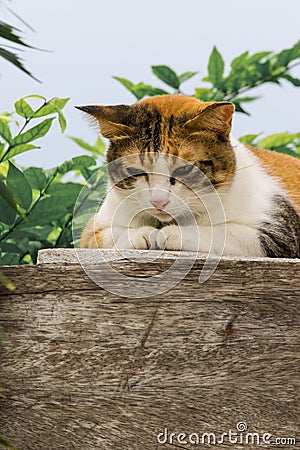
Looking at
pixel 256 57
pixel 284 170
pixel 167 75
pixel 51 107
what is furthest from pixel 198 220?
pixel 256 57

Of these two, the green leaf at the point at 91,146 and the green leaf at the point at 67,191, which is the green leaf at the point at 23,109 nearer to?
the green leaf at the point at 67,191

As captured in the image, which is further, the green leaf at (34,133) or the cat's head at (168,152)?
the green leaf at (34,133)

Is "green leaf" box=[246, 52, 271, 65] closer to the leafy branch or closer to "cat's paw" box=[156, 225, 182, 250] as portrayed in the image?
the leafy branch

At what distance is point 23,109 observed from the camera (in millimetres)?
1255

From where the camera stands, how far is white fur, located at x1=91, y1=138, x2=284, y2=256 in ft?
3.18

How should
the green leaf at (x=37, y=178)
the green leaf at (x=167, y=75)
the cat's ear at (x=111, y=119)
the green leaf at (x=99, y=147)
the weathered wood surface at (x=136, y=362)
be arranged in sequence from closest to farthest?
the weathered wood surface at (x=136, y=362), the cat's ear at (x=111, y=119), the green leaf at (x=37, y=178), the green leaf at (x=167, y=75), the green leaf at (x=99, y=147)

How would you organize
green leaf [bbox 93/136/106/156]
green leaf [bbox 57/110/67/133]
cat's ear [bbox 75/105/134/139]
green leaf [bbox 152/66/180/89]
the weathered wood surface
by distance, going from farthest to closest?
green leaf [bbox 93/136/106/156], green leaf [bbox 152/66/180/89], green leaf [bbox 57/110/67/133], cat's ear [bbox 75/105/134/139], the weathered wood surface

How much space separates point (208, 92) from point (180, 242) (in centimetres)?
77

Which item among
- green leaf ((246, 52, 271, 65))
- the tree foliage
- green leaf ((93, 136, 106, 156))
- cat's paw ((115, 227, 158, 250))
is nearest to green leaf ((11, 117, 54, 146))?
the tree foliage

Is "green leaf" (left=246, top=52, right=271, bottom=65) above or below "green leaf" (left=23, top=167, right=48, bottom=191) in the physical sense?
above

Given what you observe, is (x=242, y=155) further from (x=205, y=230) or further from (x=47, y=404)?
(x=47, y=404)

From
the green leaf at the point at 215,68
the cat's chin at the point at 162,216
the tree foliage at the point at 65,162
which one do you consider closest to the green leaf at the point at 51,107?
the tree foliage at the point at 65,162

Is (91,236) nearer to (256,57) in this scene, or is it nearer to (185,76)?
(185,76)

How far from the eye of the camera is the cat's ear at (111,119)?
997 millimetres
